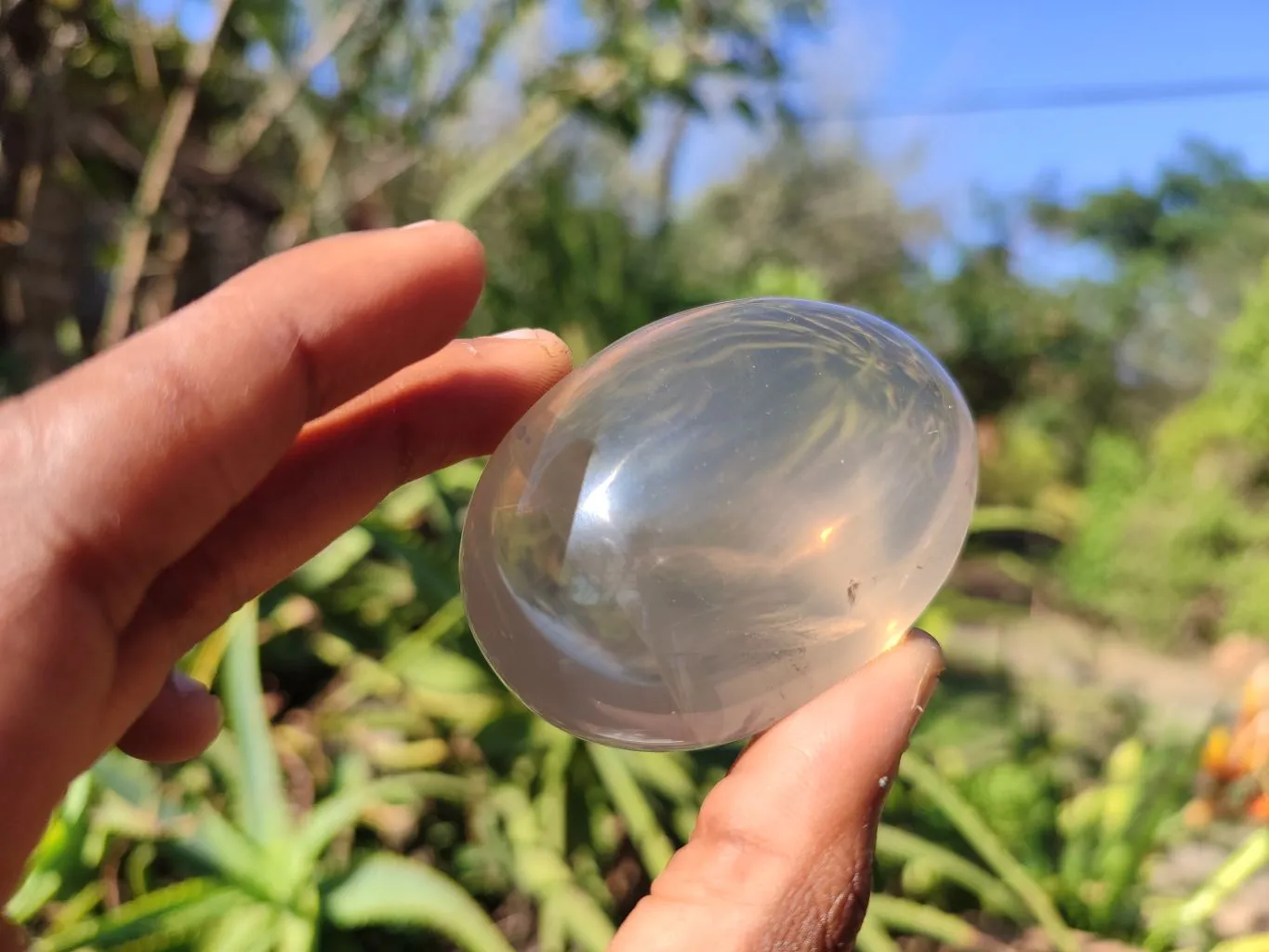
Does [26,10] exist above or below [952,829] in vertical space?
above

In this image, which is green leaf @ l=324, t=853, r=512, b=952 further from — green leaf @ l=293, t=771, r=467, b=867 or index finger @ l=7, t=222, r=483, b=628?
index finger @ l=7, t=222, r=483, b=628

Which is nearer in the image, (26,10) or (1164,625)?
(26,10)

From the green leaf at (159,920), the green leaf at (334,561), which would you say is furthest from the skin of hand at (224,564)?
the green leaf at (334,561)

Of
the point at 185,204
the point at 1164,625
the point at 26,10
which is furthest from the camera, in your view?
the point at 1164,625

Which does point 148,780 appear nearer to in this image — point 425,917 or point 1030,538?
point 425,917

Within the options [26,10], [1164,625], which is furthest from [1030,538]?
[26,10]

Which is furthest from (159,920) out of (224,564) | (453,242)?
(453,242)

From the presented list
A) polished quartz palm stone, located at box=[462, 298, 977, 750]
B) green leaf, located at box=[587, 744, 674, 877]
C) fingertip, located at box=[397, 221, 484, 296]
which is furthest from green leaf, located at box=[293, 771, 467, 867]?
fingertip, located at box=[397, 221, 484, 296]
